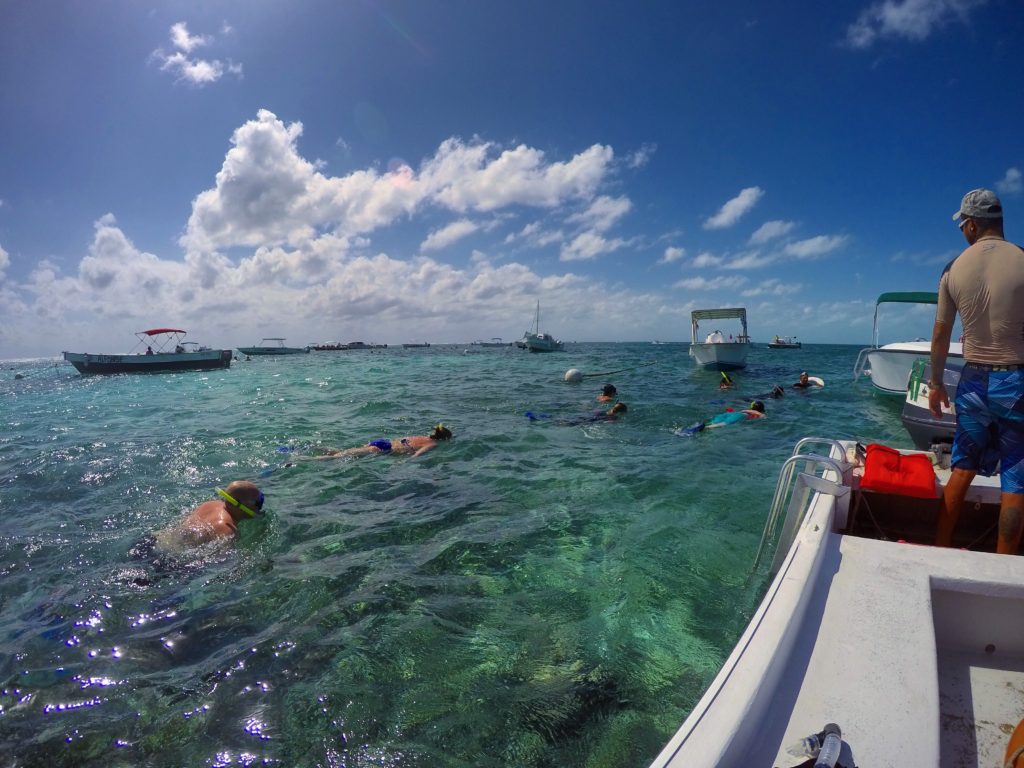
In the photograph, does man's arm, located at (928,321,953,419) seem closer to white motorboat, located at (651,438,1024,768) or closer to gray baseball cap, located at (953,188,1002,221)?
gray baseball cap, located at (953,188,1002,221)

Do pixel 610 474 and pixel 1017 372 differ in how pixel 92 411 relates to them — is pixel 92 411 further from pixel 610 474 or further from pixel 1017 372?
pixel 1017 372

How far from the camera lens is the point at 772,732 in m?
1.64

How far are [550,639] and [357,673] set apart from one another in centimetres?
154

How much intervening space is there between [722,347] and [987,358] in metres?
29.8

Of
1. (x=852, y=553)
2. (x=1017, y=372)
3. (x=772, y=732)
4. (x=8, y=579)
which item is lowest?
(x=8, y=579)

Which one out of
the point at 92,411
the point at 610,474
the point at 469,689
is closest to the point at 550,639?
the point at 469,689

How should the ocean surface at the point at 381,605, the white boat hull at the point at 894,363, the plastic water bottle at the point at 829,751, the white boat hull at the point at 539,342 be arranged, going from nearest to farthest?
the plastic water bottle at the point at 829,751 < the ocean surface at the point at 381,605 < the white boat hull at the point at 894,363 < the white boat hull at the point at 539,342

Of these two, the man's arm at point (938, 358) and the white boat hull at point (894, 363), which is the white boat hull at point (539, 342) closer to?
the white boat hull at point (894, 363)

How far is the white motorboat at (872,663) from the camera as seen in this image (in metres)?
1.56

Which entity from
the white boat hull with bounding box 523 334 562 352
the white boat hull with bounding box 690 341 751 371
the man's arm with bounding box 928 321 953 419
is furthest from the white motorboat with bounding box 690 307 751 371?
the white boat hull with bounding box 523 334 562 352

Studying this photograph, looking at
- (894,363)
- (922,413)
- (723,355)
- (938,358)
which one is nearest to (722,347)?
(723,355)

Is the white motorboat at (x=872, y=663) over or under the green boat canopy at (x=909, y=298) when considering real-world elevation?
under

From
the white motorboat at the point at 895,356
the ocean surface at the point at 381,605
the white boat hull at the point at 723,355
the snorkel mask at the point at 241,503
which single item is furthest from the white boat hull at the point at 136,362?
the white motorboat at the point at 895,356

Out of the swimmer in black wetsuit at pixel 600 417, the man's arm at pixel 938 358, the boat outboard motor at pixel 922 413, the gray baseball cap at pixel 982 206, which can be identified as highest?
the gray baseball cap at pixel 982 206
